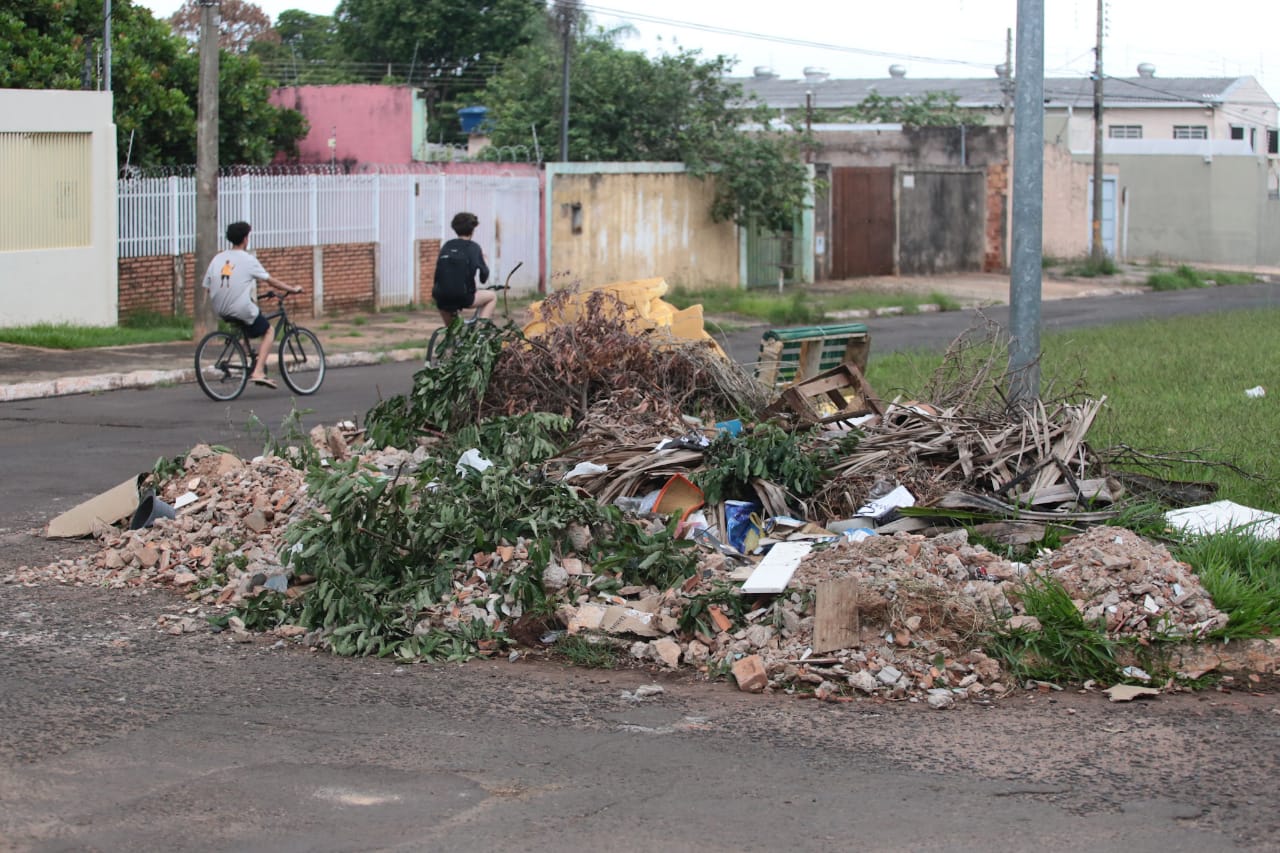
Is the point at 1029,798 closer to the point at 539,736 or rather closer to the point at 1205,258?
the point at 539,736

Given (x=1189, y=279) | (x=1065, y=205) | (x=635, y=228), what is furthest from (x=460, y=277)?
(x=1065, y=205)

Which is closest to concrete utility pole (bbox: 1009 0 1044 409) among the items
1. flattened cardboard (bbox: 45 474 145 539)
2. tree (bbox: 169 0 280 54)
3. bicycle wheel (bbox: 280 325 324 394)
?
flattened cardboard (bbox: 45 474 145 539)

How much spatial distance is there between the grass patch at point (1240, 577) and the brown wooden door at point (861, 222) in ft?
82.4

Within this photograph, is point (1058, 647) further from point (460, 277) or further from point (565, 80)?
A: point (565, 80)

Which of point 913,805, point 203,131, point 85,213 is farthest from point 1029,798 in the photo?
point 85,213

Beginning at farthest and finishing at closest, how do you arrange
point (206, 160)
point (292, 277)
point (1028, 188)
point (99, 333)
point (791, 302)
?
point (791, 302) < point (292, 277) < point (99, 333) < point (206, 160) < point (1028, 188)

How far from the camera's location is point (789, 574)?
6.35 metres

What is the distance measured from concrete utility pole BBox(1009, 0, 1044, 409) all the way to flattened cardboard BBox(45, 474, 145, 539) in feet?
17.1

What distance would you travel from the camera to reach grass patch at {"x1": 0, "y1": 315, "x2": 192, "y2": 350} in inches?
684

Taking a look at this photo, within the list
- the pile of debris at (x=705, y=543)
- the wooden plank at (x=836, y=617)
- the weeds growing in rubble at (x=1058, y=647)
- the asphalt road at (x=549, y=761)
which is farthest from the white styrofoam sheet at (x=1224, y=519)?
the wooden plank at (x=836, y=617)

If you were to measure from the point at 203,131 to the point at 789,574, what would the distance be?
1328cm

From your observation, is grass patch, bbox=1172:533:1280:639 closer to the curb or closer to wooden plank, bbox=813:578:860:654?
wooden plank, bbox=813:578:860:654

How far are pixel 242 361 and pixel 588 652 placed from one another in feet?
28.9

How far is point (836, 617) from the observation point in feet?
19.4
